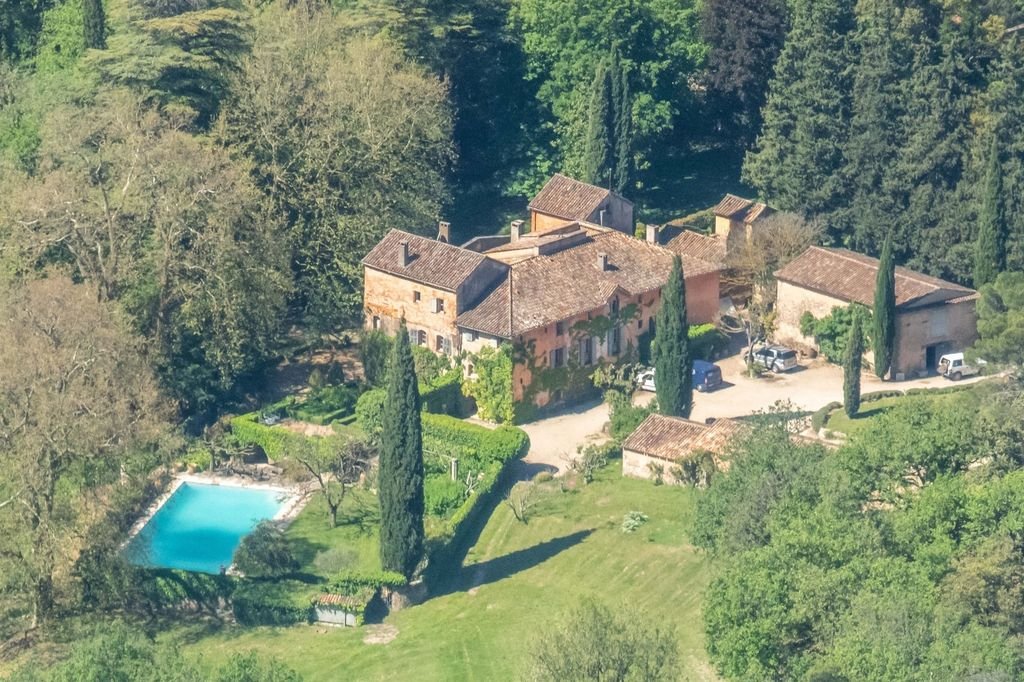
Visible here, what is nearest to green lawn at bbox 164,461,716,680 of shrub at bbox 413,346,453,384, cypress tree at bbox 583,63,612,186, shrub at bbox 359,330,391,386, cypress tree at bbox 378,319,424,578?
cypress tree at bbox 378,319,424,578

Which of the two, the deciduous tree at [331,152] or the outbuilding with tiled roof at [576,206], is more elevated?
the deciduous tree at [331,152]

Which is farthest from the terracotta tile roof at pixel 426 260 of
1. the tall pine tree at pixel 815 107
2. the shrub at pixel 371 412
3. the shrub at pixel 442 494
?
the tall pine tree at pixel 815 107

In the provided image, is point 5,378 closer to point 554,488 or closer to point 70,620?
point 70,620

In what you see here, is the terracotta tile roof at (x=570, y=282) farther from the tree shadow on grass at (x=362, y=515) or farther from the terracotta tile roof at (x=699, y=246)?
the tree shadow on grass at (x=362, y=515)

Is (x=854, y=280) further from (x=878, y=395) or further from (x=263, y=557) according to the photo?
(x=263, y=557)

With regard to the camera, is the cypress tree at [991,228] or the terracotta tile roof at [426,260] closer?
the terracotta tile roof at [426,260]

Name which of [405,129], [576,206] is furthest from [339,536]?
[576,206]
